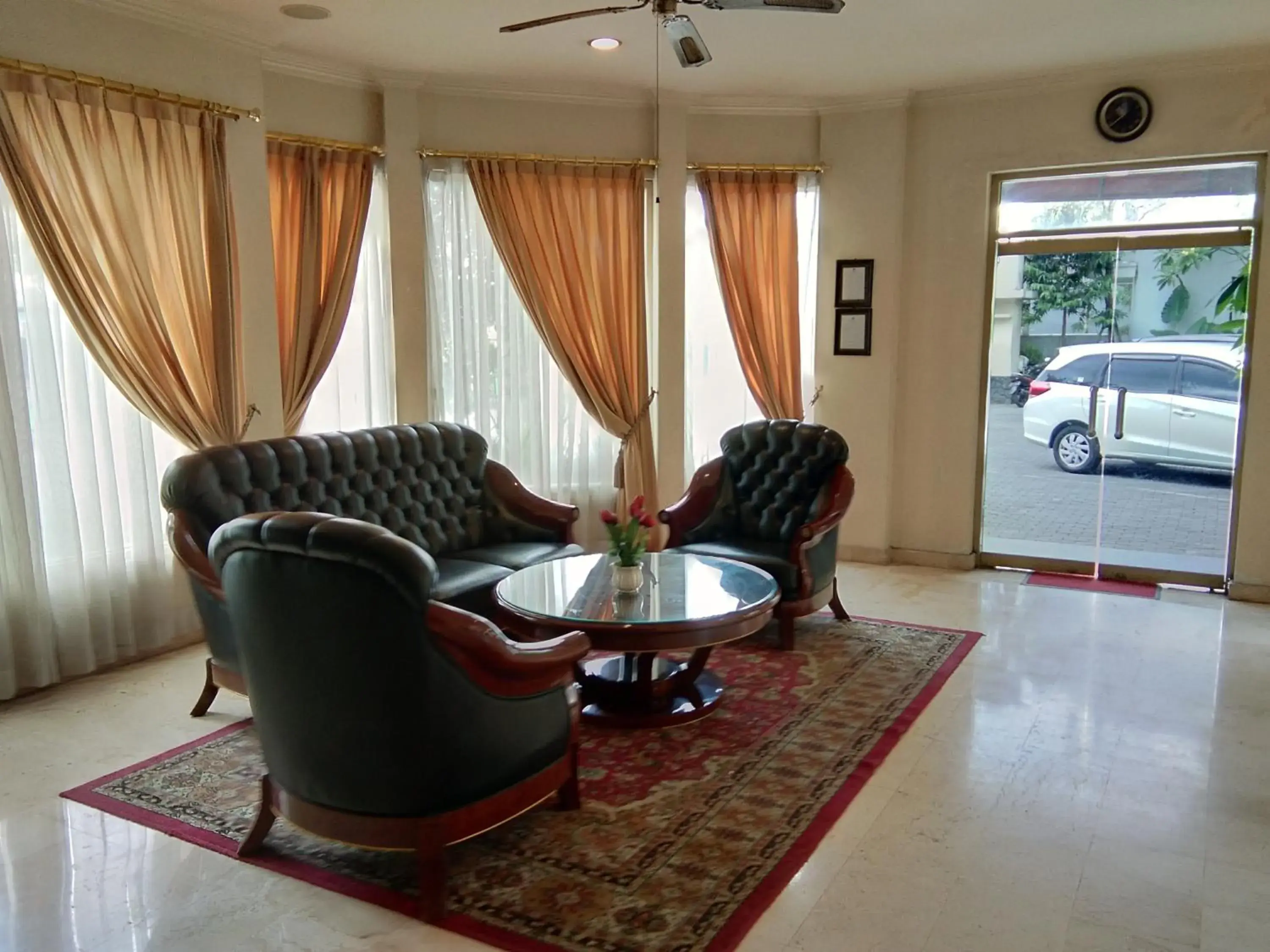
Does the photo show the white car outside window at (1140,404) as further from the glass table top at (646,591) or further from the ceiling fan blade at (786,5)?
the ceiling fan blade at (786,5)

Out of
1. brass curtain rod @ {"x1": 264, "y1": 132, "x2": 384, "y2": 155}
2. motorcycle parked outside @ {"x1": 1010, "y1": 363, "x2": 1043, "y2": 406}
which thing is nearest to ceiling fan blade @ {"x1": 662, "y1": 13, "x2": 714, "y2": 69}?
brass curtain rod @ {"x1": 264, "y1": 132, "x2": 384, "y2": 155}

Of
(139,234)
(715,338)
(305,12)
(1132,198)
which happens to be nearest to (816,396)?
(715,338)

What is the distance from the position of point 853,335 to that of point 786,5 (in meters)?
3.03

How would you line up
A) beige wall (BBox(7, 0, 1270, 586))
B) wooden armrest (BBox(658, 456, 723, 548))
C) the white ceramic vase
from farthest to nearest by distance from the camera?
beige wall (BBox(7, 0, 1270, 586)), wooden armrest (BBox(658, 456, 723, 548)), the white ceramic vase

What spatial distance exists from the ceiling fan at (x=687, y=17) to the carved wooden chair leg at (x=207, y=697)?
2.68 meters

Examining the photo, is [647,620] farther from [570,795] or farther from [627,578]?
[570,795]

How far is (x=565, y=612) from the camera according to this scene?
11.0 ft

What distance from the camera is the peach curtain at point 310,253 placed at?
4.96 meters

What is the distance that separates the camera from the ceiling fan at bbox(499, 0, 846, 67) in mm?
3264

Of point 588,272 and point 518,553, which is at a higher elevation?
point 588,272

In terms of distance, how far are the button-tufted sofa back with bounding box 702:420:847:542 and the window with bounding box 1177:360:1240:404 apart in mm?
2114

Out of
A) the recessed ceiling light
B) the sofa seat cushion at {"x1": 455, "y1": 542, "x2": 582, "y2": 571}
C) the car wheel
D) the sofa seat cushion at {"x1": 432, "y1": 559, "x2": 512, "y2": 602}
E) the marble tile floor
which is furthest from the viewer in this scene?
the car wheel

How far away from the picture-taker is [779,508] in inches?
197

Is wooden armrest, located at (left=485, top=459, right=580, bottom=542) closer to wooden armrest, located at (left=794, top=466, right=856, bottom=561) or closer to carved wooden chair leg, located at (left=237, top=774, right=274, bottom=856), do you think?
wooden armrest, located at (left=794, top=466, right=856, bottom=561)
